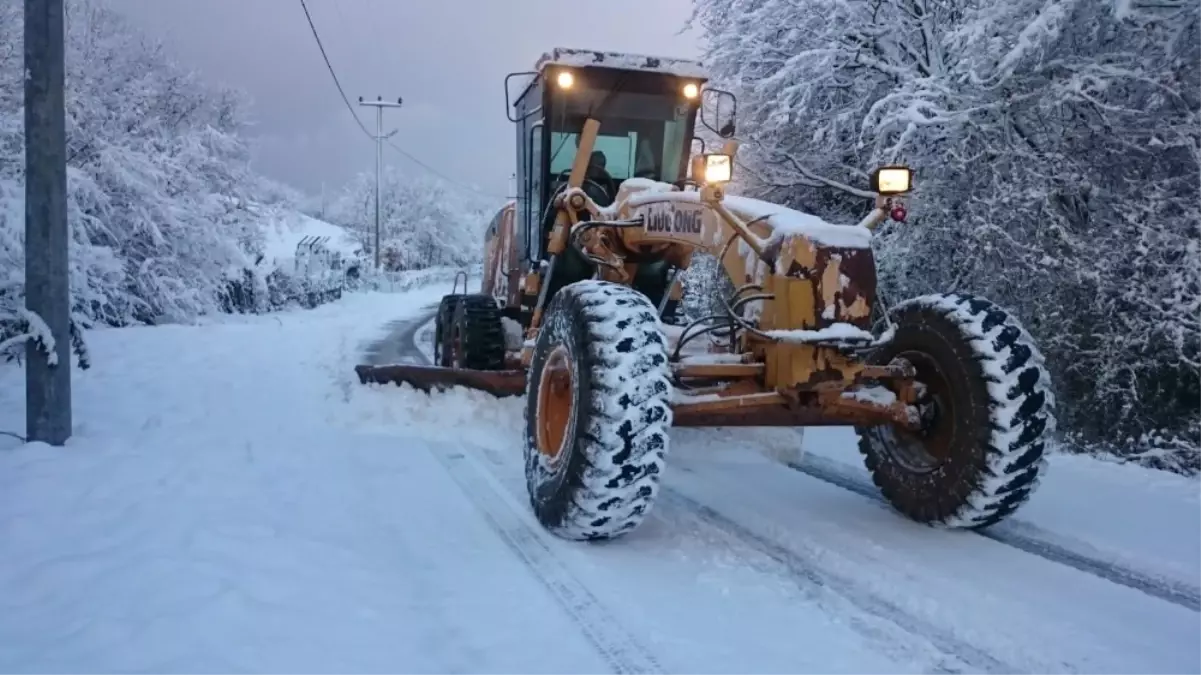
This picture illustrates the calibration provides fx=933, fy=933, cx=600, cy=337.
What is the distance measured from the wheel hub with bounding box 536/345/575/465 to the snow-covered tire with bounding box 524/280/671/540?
328 mm

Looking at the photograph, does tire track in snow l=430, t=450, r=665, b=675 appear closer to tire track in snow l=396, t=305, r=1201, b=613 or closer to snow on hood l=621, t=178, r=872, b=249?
snow on hood l=621, t=178, r=872, b=249

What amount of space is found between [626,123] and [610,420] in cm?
430

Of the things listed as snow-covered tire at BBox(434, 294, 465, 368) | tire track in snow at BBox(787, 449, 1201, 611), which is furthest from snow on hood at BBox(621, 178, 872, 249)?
snow-covered tire at BBox(434, 294, 465, 368)

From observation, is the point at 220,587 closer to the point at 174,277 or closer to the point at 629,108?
the point at 629,108

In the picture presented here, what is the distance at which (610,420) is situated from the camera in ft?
13.9

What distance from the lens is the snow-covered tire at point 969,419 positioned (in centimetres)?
461

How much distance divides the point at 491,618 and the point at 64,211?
427 centimetres

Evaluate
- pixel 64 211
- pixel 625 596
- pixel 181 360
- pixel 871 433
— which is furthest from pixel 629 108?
pixel 181 360

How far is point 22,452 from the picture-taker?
18.9 ft

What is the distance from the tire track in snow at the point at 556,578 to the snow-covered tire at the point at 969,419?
2067mm

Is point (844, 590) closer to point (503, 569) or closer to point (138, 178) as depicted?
point (503, 569)

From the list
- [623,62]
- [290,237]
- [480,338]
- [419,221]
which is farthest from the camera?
[419,221]

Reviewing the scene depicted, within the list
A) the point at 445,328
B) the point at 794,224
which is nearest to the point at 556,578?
the point at 794,224

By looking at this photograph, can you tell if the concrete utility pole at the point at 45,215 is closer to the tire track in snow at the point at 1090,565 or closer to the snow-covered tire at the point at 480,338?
the snow-covered tire at the point at 480,338
